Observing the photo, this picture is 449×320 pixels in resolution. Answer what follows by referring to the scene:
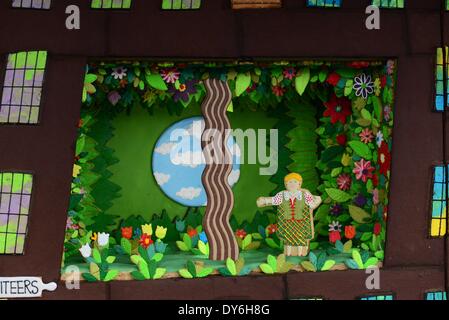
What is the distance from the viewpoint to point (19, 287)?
468cm

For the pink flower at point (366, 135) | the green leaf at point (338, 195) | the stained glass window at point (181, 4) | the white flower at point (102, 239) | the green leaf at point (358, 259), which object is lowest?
the green leaf at point (358, 259)

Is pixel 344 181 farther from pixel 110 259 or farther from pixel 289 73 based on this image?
pixel 110 259

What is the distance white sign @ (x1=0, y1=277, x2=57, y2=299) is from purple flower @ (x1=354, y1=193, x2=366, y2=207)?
8.31 feet

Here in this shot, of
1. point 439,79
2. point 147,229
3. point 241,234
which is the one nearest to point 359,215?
point 241,234

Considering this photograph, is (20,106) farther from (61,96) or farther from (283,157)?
(283,157)

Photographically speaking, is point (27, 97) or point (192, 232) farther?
point (192, 232)

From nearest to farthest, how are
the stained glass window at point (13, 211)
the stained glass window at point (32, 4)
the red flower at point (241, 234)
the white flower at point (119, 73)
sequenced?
the stained glass window at point (13, 211), the stained glass window at point (32, 4), the white flower at point (119, 73), the red flower at point (241, 234)

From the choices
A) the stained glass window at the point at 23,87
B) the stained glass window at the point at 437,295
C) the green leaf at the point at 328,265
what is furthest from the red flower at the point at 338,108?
the stained glass window at the point at 23,87

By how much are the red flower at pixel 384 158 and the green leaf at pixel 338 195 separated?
567mm

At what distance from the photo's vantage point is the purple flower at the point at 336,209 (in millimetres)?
5898

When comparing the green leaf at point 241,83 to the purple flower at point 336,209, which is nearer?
the green leaf at point 241,83

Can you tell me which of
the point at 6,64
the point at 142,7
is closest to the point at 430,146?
the point at 142,7

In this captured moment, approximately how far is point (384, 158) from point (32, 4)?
2791 mm

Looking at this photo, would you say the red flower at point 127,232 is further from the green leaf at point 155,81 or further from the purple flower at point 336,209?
the purple flower at point 336,209
